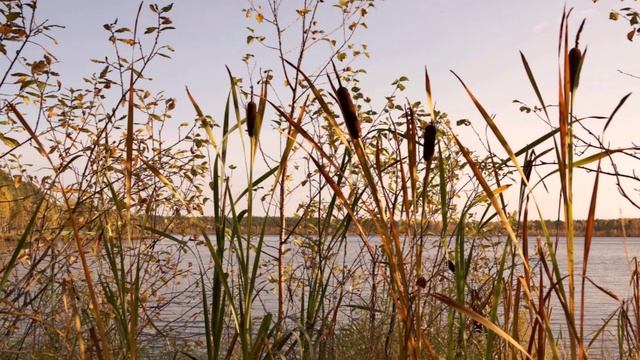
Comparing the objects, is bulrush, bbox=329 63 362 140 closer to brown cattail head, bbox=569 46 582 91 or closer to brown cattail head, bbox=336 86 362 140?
brown cattail head, bbox=336 86 362 140

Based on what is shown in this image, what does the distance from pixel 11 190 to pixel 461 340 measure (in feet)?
18.8

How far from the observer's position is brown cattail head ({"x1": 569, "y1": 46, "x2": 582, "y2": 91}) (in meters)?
0.83

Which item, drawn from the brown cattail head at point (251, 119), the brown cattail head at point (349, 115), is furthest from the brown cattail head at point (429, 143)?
the brown cattail head at point (251, 119)

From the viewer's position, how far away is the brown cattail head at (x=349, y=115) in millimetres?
824

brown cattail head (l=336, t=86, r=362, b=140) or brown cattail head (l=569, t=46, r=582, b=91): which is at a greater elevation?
brown cattail head (l=569, t=46, r=582, b=91)

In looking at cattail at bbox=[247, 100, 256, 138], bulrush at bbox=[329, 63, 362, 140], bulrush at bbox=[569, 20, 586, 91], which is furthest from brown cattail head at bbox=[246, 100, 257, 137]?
bulrush at bbox=[569, 20, 586, 91]

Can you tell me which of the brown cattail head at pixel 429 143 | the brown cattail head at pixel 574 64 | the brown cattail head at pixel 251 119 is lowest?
the brown cattail head at pixel 429 143

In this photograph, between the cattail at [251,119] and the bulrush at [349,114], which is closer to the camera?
the bulrush at [349,114]

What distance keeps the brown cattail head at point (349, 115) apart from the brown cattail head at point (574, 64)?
0.89 ft

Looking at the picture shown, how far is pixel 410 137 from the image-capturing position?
3.07 feet

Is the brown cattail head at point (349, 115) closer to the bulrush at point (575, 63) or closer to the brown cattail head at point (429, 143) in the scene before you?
the brown cattail head at point (429, 143)

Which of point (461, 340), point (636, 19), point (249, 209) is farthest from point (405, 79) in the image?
point (249, 209)

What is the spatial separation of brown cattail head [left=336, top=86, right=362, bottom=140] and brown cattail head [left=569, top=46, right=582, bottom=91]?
0.27 meters

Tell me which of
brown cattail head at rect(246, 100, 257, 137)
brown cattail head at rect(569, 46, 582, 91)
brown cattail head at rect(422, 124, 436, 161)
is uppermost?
brown cattail head at rect(569, 46, 582, 91)
